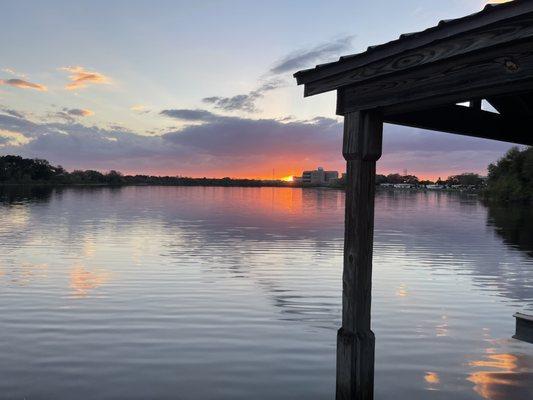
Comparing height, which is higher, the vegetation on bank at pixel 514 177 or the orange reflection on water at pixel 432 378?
the vegetation on bank at pixel 514 177

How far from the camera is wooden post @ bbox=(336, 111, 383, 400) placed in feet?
21.1

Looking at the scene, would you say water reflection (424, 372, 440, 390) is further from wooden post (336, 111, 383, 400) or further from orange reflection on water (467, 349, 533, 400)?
wooden post (336, 111, 383, 400)

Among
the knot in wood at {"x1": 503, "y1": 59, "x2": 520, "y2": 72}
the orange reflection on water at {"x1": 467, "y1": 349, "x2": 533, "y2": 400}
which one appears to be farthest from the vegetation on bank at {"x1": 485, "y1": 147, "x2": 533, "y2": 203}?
the knot in wood at {"x1": 503, "y1": 59, "x2": 520, "y2": 72}

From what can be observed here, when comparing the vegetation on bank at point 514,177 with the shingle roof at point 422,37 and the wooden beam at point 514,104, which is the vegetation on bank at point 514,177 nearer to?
the wooden beam at point 514,104

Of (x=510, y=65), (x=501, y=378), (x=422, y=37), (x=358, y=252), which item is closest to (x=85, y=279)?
(x=358, y=252)

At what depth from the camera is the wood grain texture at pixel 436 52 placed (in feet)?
15.4

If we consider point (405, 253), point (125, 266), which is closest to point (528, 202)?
point (405, 253)

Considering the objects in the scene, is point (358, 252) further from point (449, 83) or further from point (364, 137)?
point (449, 83)

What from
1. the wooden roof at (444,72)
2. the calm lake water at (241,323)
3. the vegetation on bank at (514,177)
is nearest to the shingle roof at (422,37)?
the wooden roof at (444,72)

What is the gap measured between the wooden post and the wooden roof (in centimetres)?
Answer: 34

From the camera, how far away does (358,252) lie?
6.57 m

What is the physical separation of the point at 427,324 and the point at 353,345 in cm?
663

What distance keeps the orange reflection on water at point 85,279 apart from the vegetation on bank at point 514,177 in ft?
313

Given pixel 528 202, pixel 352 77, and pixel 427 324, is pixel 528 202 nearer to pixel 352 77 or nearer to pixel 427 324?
pixel 427 324
